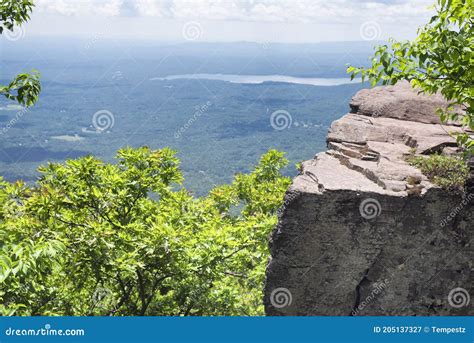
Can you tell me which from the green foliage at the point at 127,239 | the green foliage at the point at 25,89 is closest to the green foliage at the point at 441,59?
the green foliage at the point at 127,239

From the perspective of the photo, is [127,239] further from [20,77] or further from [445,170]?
[445,170]

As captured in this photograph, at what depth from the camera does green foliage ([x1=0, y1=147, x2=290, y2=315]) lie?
1073cm

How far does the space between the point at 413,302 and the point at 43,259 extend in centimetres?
683

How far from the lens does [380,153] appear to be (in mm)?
10734

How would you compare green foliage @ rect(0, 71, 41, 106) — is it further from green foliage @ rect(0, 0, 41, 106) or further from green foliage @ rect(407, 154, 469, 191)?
green foliage @ rect(407, 154, 469, 191)

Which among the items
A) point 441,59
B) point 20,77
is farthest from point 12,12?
point 441,59

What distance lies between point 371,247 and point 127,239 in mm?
4938

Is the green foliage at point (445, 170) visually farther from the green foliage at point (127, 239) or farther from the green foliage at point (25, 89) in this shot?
the green foliage at point (25, 89)

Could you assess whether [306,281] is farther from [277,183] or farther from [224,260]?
[277,183]

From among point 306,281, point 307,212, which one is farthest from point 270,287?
point 307,212

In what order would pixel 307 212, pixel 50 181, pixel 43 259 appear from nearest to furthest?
pixel 43 259, pixel 307 212, pixel 50 181

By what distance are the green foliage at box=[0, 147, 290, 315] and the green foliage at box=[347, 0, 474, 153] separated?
5066mm

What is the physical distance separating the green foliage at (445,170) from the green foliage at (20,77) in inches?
309

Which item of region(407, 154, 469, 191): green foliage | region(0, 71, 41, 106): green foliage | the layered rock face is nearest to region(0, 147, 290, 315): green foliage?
region(0, 71, 41, 106): green foliage
